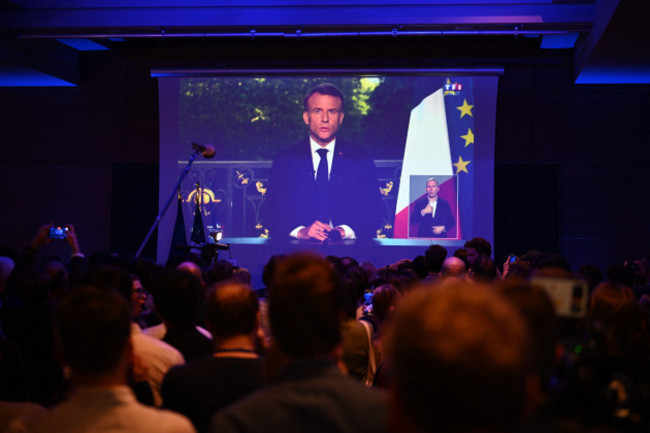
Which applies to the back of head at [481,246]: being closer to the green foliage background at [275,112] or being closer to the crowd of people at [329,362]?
the green foliage background at [275,112]

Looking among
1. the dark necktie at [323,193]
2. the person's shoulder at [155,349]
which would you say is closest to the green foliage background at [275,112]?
the dark necktie at [323,193]

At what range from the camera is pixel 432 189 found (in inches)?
332

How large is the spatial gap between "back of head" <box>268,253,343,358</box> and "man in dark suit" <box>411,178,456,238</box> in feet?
23.1

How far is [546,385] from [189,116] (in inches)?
317

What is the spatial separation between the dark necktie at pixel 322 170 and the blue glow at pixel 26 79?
11.8ft

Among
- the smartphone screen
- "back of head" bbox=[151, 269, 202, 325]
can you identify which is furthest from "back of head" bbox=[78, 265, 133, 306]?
the smartphone screen

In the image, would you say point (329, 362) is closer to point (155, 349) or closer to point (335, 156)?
point (155, 349)

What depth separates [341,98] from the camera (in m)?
8.65

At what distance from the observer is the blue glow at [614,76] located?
312 inches

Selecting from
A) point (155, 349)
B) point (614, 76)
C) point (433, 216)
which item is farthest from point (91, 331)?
point (614, 76)

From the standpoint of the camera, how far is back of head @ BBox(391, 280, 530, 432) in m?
0.73

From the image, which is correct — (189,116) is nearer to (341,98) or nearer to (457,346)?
(341,98)

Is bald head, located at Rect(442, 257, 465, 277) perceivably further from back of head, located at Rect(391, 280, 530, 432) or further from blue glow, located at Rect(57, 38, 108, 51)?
blue glow, located at Rect(57, 38, 108, 51)

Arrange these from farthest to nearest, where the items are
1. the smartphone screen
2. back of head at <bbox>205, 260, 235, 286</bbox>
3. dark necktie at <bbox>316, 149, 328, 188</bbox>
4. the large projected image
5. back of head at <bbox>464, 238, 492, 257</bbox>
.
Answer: dark necktie at <bbox>316, 149, 328, 188</bbox> → the large projected image → back of head at <bbox>464, 238, 492, 257</bbox> → the smartphone screen → back of head at <bbox>205, 260, 235, 286</bbox>
